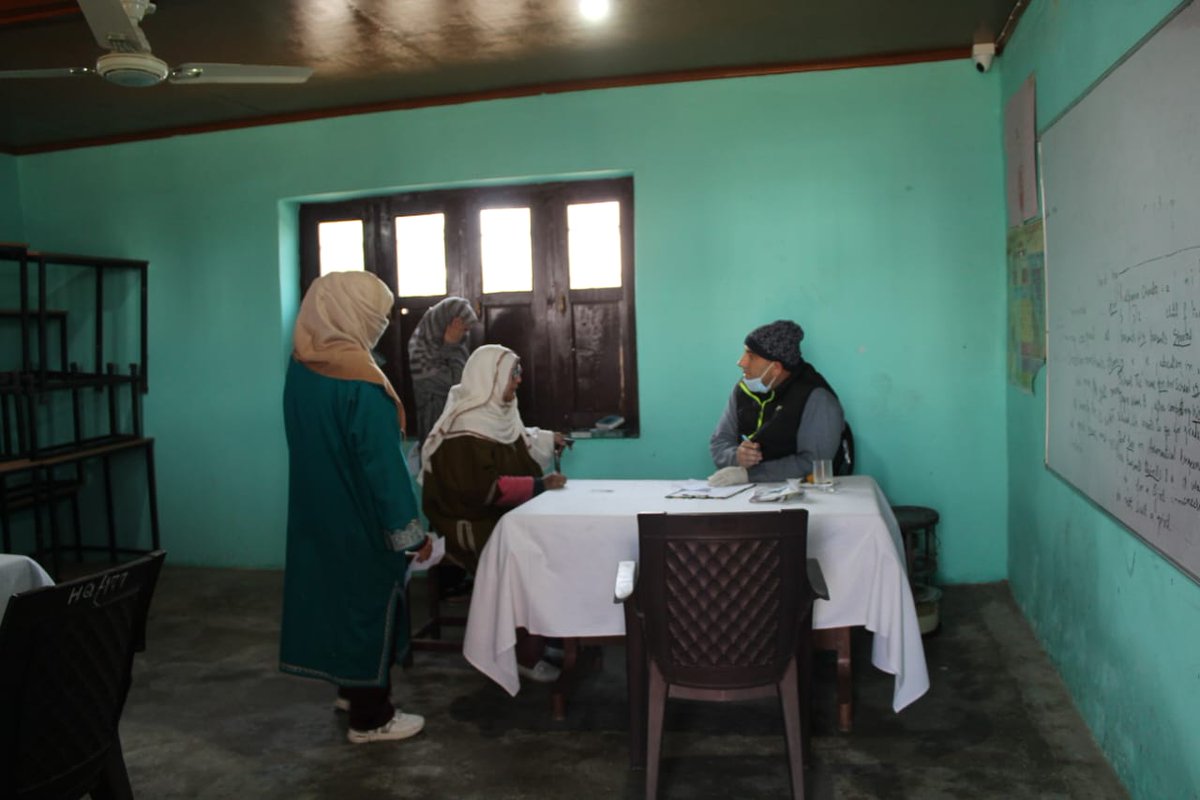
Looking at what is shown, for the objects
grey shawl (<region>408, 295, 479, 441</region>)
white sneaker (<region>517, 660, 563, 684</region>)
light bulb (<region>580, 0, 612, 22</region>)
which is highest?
light bulb (<region>580, 0, 612, 22</region>)

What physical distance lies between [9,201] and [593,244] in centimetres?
362

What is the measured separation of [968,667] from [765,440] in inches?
43.8

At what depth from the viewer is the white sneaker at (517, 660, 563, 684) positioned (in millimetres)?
3400

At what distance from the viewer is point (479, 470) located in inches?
132

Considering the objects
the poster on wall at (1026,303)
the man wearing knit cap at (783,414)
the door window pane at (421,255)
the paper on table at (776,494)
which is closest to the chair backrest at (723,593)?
the paper on table at (776,494)

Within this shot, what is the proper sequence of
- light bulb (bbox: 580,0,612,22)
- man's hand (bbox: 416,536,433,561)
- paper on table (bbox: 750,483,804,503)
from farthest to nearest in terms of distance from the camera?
light bulb (bbox: 580,0,612,22) → paper on table (bbox: 750,483,804,503) → man's hand (bbox: 416,536,433,561)

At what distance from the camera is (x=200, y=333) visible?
5.31 meters

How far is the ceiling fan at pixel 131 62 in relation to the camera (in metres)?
2.47

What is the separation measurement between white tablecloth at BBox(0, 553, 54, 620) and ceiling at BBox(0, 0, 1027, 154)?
207 cm

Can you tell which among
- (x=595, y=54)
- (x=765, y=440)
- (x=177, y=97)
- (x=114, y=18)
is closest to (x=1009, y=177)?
(x=765, y=440)

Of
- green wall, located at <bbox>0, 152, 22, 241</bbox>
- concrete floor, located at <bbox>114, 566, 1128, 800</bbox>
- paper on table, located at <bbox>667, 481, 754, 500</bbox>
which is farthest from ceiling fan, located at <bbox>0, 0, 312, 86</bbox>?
green wall, located at <bbox>0, 152, 22, 241</bbox>

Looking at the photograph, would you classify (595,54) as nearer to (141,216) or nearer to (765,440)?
(765,440)

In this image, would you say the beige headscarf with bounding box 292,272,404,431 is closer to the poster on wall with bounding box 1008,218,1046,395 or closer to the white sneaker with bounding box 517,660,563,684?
the white sneaker with bounding box 517,660,563,684

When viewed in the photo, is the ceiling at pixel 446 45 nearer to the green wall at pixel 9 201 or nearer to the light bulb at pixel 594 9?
the light bulb at pixel 594 9
